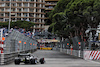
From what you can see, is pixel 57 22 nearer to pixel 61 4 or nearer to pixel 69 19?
pixel 61 4

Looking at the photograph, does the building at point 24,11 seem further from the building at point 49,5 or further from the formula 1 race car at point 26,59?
the formula 1 race car at point 26,59

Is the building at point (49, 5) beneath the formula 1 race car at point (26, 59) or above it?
above

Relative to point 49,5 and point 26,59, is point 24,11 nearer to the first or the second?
point 49,5

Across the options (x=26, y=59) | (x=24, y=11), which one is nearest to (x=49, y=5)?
(x=24, y=11)

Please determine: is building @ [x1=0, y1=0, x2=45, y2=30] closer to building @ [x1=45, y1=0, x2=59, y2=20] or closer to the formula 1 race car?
building @ [x1=45, y1=0, x2=59, y2=20]

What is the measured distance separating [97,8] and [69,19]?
6246 mm

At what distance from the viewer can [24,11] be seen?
390 feet

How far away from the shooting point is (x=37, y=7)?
394 feet

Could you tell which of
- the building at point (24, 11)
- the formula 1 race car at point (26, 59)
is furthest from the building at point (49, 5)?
the formula 1 race car at point (26, 59)

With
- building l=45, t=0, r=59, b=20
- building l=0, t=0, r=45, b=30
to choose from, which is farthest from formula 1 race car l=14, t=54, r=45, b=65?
building l=45, t=0, r=59, b=20

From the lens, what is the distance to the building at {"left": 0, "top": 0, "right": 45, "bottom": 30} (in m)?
118

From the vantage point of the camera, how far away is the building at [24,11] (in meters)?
118

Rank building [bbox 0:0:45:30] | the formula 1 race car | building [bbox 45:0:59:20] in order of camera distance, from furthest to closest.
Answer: building [bbox 45:0:59:20], building [bbox 0:0:45:30], the formula 1 race car

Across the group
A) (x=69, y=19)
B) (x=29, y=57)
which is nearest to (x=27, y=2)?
(x=69, y=19)
